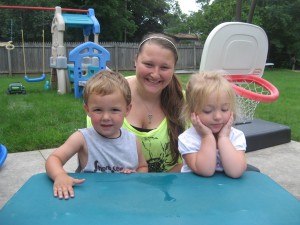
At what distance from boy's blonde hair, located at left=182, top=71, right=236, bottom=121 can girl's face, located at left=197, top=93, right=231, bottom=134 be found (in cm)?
1

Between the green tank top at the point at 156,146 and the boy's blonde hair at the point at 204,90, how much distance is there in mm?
463

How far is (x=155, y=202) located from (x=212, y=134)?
1.59 feet

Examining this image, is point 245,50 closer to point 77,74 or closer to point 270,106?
point 270,106

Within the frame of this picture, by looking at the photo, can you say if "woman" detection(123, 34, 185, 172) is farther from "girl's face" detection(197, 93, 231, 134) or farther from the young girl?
"girl's face" detection(197, 93, 231, 134)

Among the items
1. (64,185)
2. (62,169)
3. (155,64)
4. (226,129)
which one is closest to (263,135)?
(155,64)

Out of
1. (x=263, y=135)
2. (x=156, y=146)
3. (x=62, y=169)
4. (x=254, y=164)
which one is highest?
(x=62, y=169)

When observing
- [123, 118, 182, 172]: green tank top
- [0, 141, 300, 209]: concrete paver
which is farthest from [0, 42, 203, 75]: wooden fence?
[123, 118, 182, 172]: green tank top

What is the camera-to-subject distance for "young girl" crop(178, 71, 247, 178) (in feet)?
4.66

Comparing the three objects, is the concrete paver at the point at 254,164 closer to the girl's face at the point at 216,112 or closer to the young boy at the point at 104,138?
the young boy at the point at 104,138

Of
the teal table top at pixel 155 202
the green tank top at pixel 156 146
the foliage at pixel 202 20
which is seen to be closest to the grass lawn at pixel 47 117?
the green tank top at pixel 156 146

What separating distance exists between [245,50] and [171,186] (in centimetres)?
339

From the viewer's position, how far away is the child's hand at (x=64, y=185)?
3.86 feet

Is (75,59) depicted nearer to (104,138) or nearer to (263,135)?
(263,135)

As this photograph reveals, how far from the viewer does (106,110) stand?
60.3 inches
